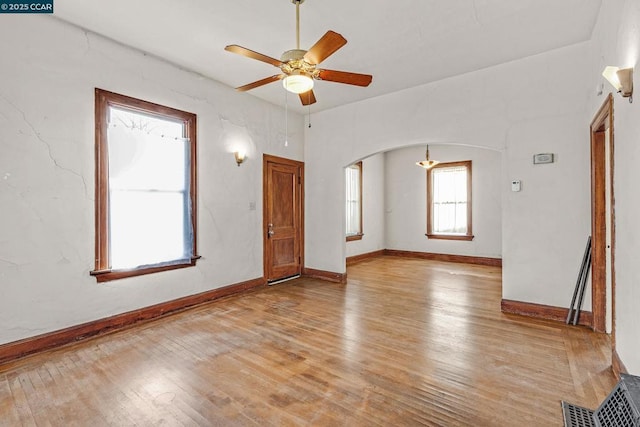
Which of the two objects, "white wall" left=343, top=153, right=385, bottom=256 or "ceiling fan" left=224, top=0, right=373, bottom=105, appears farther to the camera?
"white wall" left=343, top=153, right=385, bottom=256

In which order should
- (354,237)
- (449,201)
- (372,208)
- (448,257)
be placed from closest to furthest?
(354,237) < (448,257) < (449,201) < (372,208)

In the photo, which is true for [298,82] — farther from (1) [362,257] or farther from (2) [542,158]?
(1) [362,257]

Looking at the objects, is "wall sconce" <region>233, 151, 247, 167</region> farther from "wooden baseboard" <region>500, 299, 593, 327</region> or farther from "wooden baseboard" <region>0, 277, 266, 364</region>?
"wooden baseboard" <region>500, 299, 593, 327</region>

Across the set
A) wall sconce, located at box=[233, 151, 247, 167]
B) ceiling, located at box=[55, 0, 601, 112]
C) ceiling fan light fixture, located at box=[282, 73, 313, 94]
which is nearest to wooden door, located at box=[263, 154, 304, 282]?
wall sconce, located at box=[233, 151, 247, 167]

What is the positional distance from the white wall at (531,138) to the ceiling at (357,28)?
311 millimetres

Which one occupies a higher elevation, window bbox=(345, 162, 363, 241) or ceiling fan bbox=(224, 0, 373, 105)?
ceiling fan bbox=(224, 0, 373, 105)

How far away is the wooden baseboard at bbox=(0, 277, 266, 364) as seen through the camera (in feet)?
9.57

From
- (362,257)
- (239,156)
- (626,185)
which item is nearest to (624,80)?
(626,185)

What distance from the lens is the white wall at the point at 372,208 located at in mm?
8227

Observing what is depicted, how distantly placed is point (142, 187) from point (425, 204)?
6.88 meters

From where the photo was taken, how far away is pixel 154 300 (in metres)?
4.00

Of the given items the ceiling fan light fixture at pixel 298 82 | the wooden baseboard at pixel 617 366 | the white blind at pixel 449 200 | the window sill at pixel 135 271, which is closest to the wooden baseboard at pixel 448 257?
the white blind at pixel 449 200

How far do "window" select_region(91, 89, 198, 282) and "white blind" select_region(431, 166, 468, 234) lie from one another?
20.7 feet

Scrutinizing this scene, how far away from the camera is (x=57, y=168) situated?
126 inches
